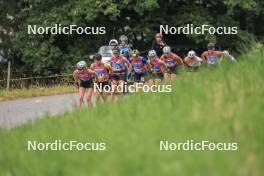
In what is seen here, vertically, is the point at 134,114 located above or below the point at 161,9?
below

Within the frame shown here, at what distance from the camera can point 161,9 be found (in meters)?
34.4

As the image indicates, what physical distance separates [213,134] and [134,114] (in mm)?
1881

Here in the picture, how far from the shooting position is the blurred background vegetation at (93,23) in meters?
32.3

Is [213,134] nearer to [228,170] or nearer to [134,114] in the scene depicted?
[228,170]

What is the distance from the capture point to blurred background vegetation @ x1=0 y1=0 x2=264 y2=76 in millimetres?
32281

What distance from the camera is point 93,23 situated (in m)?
33.6

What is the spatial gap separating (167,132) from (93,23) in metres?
26.4

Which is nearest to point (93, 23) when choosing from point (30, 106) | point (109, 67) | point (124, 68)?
point (30, 106)

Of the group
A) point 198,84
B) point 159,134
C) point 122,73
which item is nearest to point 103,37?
point 122,73

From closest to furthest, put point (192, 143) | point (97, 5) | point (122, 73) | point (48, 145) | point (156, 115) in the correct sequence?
point (192, 143)
point (156, 115)
point (48, 145)
point (122, 73)
point (97, 5)

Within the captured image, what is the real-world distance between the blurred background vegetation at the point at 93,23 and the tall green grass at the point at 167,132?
71.1 feet

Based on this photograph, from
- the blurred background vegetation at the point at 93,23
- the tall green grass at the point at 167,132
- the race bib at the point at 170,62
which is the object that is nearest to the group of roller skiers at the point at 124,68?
the race bib at the point at 170,62

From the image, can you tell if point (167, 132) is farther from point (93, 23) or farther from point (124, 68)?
point (93, 23)

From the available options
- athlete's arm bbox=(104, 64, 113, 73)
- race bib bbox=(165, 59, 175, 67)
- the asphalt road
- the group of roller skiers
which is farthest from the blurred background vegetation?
athlete's arm bbox=(104, 64, 113, 73)
